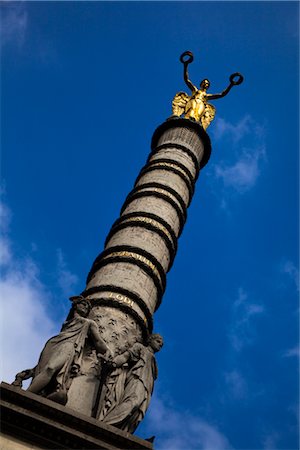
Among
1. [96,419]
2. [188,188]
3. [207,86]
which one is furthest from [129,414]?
[207,86]

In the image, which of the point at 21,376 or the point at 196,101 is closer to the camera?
the point at 21,376

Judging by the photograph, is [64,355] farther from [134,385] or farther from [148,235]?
[148,235]

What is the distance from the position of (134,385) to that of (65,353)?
835 millimetres

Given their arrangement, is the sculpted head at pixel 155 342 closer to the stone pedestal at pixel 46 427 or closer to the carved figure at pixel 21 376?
the carved figure at pixel 21 376

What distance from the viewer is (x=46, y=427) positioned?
18.6 feet

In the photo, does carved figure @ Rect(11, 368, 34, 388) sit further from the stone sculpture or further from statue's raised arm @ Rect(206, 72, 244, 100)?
statue's raised arm @ Rect(206, 72, 244, 100)

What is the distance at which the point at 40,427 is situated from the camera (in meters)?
5.65

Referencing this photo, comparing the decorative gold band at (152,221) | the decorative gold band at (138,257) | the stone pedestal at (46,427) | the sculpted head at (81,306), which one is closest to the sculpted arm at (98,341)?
the sculpted head at (81,306)

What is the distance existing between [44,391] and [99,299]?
1816mm

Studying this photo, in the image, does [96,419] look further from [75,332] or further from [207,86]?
[207,86]

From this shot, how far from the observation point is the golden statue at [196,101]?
523 inches

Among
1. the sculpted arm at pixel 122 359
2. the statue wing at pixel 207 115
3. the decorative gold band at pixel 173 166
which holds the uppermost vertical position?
the statue wing at pixel 207 115

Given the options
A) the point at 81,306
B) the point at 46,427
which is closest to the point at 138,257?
the point at 81,306

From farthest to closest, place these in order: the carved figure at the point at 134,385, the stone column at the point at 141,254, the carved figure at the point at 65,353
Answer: the stone column at the point at 141,254 < the carved figure at the point at 134,385 < the carved figure at the point at 65,353
